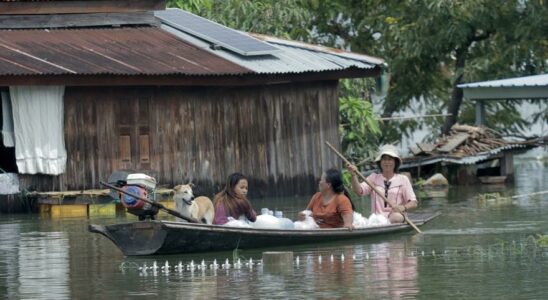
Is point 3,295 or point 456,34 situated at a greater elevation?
point 456,34

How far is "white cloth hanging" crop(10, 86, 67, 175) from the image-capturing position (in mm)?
26938

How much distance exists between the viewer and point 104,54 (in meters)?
27.5

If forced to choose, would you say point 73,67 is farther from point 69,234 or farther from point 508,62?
point 508,62

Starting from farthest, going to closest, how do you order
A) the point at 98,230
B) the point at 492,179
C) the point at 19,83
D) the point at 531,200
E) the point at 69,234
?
the point at 492,179 < the point at 531,200 < the point at 19,83 < the point at 69,234 < the point at 98,230

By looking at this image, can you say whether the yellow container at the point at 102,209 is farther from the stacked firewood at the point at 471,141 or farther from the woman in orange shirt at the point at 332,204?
the stacked firewood at the point at 471,141

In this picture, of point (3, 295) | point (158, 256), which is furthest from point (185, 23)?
point (3, 295)

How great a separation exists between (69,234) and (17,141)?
4.21m

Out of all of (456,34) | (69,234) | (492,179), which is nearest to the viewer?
(69,234)

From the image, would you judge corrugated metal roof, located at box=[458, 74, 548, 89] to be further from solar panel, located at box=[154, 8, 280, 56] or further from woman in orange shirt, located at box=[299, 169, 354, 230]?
woman in orange shirt, located at box=[299, 169, 354, 230]

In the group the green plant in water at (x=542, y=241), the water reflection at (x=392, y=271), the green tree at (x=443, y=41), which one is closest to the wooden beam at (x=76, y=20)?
the green tree at (x=443, y=41)

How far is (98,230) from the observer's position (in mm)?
18859

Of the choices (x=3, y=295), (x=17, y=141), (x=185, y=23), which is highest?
(x=185, y=23)

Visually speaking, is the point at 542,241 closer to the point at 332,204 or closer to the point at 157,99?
the point at 332,204

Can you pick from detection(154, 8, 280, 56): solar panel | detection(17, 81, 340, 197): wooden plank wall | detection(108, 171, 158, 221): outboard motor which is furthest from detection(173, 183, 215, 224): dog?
detection(154, 8, 280, 56): solar panel
